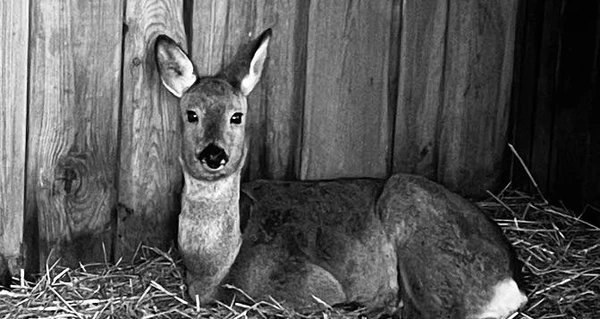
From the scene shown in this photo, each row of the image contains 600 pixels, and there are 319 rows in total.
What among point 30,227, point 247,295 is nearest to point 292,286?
point 247,295

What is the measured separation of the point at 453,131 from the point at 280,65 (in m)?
1.13

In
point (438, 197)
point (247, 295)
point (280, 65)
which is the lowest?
point (247, 295)

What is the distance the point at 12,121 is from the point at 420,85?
218 cm

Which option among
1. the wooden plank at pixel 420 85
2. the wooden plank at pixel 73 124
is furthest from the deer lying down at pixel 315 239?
the wooden plank at pixel 420 85

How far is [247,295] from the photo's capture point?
18.1ft

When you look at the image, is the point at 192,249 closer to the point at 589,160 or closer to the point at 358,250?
the point at 358,250

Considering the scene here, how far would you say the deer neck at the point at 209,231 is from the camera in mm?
Result: 5578

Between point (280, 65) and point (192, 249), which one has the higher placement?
point (280, 65)

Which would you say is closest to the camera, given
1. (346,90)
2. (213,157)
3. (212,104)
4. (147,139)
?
(213,157)

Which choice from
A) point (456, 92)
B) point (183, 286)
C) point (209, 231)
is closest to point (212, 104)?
point (209, 231)

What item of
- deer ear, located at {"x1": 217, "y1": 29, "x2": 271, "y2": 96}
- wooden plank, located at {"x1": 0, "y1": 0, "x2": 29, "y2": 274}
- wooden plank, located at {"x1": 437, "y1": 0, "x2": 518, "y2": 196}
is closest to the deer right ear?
deer ear, located at {"x1": 217, "y1": 29, "x2": 271, "y2": 96}

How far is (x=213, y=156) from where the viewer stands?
5461 millimetres

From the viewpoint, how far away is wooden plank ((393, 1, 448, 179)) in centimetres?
664

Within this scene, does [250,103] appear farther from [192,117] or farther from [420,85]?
[420,85]
